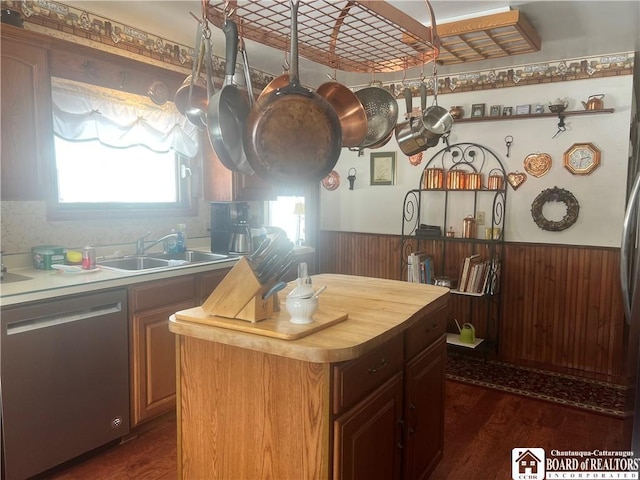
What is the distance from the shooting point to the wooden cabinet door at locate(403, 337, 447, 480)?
1.85 m

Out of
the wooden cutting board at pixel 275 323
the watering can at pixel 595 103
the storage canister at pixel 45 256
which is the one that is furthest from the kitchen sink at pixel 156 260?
the watering can at pixel 595 103

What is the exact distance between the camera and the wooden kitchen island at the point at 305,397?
138 cm

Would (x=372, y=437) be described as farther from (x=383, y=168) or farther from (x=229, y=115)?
(x=383, y=168)

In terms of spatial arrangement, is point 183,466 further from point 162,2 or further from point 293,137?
point 162,2

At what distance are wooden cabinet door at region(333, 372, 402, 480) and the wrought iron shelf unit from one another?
2.20 m

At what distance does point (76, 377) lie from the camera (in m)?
2.26

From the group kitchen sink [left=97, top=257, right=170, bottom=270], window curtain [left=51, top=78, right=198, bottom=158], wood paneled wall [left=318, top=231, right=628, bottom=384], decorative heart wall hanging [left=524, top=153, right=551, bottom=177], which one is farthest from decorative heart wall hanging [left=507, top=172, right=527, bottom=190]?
kitchen sink [left=97, top=257, right=170, bottom=270]

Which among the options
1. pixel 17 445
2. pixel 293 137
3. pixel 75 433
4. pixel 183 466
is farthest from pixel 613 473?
pixel 17 445

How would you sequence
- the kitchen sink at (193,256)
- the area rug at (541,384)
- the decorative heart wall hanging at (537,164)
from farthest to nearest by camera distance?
1. the decorative heart wall hanging at (537,164)
2. the kitchen sink at (193,256)
3. the area rug at (541,384)

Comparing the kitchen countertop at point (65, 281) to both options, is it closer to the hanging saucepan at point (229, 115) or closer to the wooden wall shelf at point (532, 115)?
the hanging saucepan at point (229, 115)

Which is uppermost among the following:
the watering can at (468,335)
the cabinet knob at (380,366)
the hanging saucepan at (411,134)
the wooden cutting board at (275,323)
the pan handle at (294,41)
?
the pan handle at (294,41)

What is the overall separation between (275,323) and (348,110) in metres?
1.09

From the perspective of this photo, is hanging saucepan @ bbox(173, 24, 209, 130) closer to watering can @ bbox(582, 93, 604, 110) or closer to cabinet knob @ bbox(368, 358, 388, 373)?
cabinet knob @ bbox(368, 358, 388, 373)

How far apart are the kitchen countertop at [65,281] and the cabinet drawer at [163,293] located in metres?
0.04
